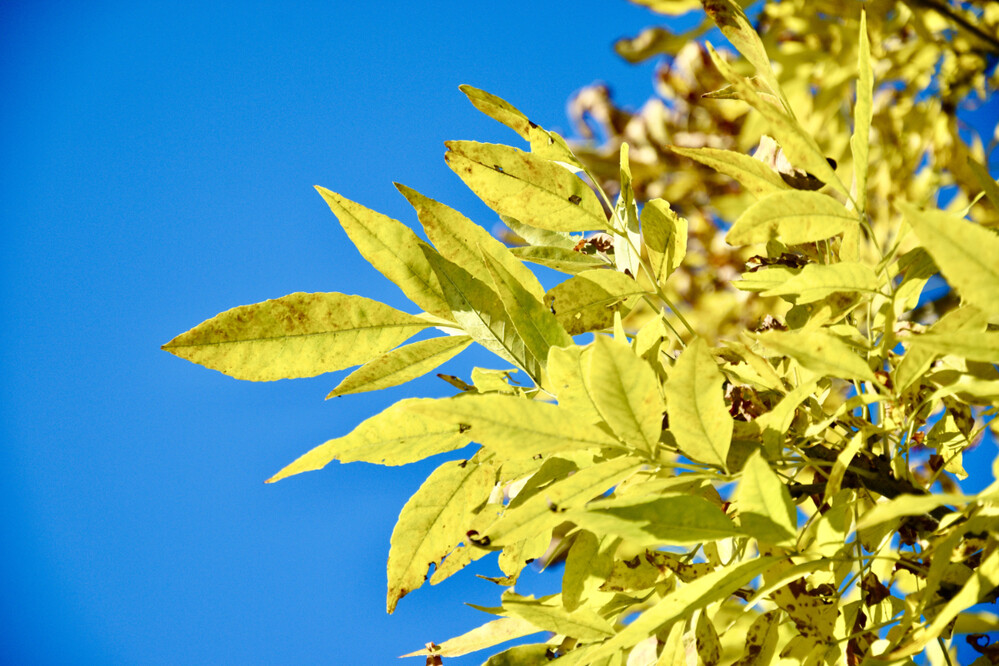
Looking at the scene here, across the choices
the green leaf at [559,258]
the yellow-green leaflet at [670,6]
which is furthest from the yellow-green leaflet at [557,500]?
the yellow-green leaflet at [670,6]

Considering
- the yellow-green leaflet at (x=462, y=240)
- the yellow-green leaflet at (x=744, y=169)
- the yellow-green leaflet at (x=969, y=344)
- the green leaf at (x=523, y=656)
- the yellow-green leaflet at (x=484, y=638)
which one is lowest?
the green leaf at (x=523, y=656)

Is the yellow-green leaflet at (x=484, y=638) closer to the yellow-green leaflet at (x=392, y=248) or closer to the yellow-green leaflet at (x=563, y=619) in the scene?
the yellow-green leaflet at (x=563, y=619)

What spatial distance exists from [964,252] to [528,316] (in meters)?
0.22

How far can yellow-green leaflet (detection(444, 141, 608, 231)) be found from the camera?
43 cm

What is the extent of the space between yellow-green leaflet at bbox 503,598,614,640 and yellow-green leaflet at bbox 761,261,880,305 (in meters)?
0.22

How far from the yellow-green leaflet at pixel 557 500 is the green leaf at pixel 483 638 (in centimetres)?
17

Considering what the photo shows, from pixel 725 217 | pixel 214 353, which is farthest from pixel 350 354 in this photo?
pixel 725 217

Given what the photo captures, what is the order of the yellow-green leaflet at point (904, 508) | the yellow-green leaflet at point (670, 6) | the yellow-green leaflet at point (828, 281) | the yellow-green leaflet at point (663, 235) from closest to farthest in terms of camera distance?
the yellow-green leaflet at point (904, 508) → the yellow-green leaflet at point (828, 281) → the yellow-green leaflet at point (663, 235) → the yellow-green leaflet at point (670, 6)

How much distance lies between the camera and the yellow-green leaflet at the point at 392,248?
43 centimetres

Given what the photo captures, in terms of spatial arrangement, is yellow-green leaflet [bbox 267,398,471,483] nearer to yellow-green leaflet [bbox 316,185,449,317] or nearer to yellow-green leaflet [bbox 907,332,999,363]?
yellow-green leaflet [bbox 316,185,449,317]

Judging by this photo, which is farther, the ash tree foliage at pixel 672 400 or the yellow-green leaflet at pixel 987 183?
the yellow-green leaflet at pixel 987 183

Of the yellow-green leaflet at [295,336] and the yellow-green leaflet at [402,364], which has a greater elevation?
the yellow-green leaflet at [295,336]

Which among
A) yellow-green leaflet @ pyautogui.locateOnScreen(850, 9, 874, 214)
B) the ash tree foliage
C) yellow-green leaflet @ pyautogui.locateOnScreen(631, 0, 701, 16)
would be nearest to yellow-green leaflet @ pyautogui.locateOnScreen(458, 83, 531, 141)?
the ash tree foliage

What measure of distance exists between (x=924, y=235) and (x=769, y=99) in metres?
0.21
